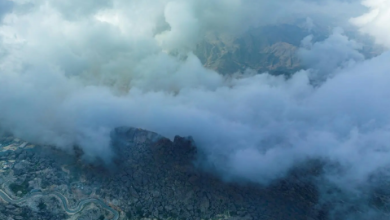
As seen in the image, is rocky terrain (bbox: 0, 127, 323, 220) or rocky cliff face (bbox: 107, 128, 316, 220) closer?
rocky terrain (bbox: 0, 127, 323, 220)

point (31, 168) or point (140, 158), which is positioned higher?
point (140, 158)

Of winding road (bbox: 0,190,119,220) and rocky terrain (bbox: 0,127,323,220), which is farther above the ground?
rocky terrain (bbox: 0,127,323,220)

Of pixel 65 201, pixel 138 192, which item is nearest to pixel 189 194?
pixel 138 192

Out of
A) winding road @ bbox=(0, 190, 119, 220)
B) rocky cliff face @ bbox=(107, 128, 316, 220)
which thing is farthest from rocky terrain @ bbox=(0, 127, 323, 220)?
winding road @ bbox=(0, 190, 119, 220)

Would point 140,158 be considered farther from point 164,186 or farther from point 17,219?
point 17,219

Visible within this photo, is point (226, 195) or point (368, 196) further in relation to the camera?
point (368, 196)

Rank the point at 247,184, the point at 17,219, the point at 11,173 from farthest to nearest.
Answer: the point at 247,184, the point at 11,173, the point at 17,219

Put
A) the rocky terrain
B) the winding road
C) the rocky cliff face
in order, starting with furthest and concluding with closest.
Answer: the rocky cliff face → the rocky terrain → the winding road

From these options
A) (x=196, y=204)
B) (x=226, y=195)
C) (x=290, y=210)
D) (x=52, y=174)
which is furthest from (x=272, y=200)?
(x=52, y=174)

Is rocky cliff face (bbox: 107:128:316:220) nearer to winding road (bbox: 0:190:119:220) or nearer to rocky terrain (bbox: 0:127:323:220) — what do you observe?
rocky terrain (bbox: 0:127:323:220)
